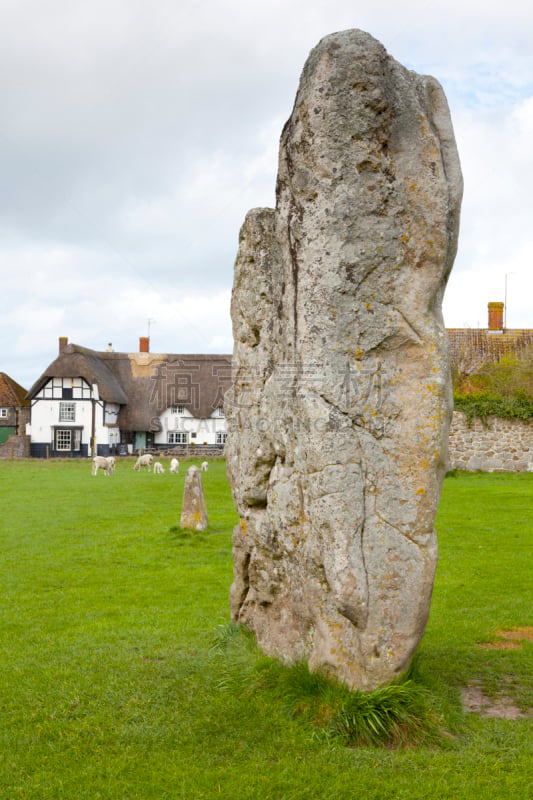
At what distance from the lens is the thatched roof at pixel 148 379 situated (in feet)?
165

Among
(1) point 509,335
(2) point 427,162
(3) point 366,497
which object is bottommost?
(3) point 366,497

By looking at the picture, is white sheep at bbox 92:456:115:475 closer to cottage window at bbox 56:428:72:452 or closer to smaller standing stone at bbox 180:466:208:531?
cottage window at bbox 56:428:72:452

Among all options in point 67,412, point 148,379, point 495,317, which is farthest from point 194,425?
point 495,317

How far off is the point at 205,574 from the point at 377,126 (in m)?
8.22

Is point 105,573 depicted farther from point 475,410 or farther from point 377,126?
point 475,410

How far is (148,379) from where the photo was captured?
2108 inches

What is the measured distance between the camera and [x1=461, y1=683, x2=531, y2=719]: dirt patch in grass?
6.12m

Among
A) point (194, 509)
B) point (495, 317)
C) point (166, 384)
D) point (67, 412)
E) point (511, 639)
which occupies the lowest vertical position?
point (511, 639)

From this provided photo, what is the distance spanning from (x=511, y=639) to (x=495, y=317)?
115 feet

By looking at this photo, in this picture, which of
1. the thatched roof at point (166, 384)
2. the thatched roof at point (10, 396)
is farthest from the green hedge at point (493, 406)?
the thatched roof at point (10, 396)

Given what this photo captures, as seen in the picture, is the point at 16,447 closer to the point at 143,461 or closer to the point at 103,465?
the point at 143,461

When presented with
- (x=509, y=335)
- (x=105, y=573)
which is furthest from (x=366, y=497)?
(x=509, y=335)

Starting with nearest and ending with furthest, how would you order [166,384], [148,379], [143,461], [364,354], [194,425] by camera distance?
[364,354], [143,461], [194,425], [166,384], [148,379]

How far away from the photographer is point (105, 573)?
1248cm
